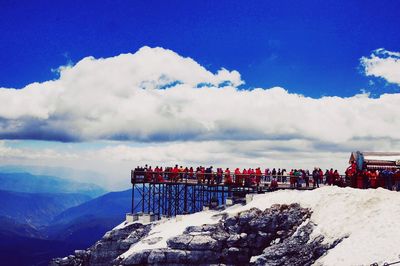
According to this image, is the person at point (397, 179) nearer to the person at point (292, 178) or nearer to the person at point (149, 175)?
the person at point (292, 178)

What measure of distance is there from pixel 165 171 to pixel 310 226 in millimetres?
21609

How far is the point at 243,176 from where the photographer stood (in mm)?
47469

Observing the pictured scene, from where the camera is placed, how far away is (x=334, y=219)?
3484cm

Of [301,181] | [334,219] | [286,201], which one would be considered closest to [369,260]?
[334,219]

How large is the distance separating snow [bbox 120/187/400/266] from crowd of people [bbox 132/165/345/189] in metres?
2.42

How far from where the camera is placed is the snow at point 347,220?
92.6 feet

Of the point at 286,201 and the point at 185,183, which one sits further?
the point at 185,183

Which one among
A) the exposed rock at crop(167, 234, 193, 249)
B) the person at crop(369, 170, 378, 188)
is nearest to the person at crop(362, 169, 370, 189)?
the person at crop(369, 170, 378, 188)

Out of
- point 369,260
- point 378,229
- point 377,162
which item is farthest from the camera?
point 377,162

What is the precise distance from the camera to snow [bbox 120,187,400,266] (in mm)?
28234

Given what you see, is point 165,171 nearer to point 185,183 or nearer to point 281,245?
point 185,183

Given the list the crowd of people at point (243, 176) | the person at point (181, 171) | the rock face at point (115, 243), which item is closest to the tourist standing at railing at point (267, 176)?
the crowd of people at point (243, 176)

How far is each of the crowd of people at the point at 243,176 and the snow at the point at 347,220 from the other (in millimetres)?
2425

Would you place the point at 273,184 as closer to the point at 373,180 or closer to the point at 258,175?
the point at 258,175
